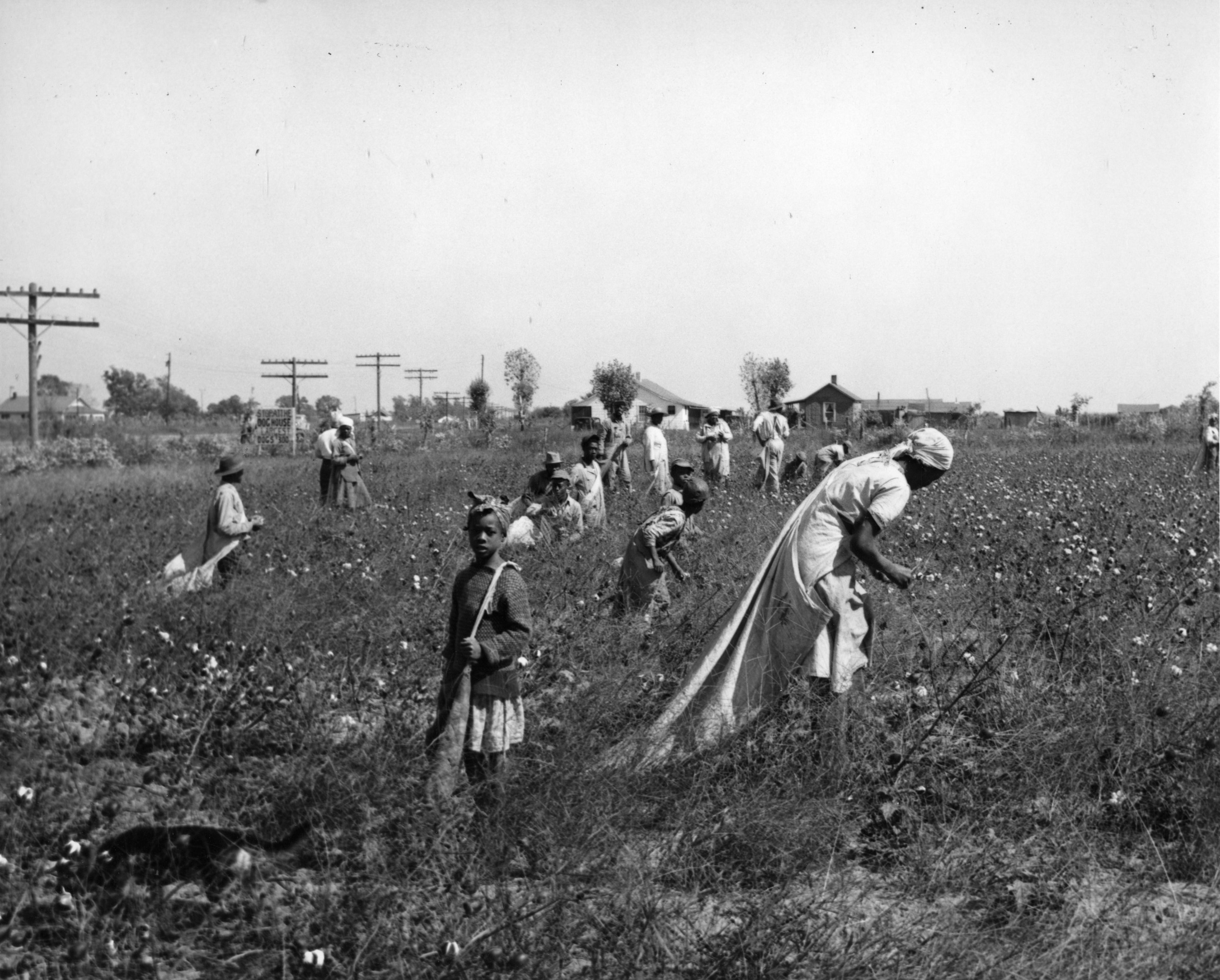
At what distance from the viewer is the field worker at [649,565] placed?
6.34m

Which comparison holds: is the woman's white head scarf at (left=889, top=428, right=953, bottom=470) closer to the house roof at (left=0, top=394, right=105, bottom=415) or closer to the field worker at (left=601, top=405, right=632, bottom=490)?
the field worker at (left=601, top=405, right=632, bottom=490)

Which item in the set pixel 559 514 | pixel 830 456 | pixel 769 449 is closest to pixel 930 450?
pixel 559 514

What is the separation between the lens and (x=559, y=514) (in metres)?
8.33

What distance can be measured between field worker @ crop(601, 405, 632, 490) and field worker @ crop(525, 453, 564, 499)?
4.33 m

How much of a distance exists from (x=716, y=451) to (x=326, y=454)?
4.98m

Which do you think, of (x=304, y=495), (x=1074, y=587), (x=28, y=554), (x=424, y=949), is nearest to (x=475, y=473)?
(x=304, y=495)

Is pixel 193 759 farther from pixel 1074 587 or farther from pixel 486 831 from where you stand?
pixel 1074 587

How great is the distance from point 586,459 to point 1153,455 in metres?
16.8

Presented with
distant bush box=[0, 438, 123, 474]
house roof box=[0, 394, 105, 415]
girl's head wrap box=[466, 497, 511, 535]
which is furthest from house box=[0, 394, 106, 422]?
girl's head wrap box=[466, 497, 511, 535]

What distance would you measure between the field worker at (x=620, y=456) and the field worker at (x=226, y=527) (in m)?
6.02

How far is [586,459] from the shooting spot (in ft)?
32.1

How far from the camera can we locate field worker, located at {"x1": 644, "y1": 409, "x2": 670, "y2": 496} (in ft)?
40.2

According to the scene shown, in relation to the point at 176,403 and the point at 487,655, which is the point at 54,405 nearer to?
the point at 176,403

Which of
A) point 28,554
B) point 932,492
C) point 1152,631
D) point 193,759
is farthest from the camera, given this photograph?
point 932,492
